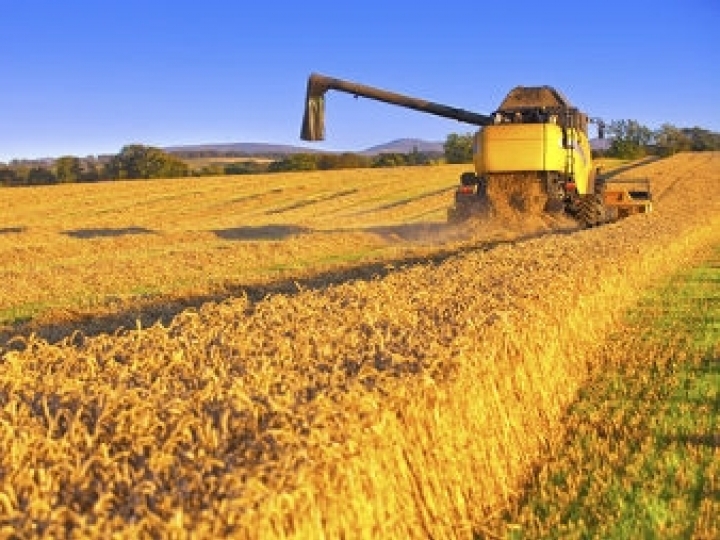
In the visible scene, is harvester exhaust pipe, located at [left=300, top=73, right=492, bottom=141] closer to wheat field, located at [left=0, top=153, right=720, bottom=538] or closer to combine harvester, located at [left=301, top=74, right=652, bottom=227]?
combine harvester, located at [left=301, top=74, right=652, bottom=227]

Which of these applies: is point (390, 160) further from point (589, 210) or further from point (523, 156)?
point (523, 156)

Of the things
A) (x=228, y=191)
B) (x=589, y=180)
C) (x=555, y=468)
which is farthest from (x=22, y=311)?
(x=228, y=191)

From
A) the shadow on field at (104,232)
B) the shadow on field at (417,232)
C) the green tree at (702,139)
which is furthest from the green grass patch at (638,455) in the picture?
the green tree at (702,139)

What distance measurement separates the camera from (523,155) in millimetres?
21047

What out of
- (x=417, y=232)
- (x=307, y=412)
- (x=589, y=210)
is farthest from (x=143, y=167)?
(x=307, y=412)

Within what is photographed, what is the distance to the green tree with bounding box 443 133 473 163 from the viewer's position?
249 feet

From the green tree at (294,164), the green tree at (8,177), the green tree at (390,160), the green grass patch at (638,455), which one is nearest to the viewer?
the green grass patch at (638,455)

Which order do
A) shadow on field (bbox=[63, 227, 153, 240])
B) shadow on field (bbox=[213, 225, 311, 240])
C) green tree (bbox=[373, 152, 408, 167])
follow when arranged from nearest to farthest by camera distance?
1. shadow on field (bbox=[213, 225, 311, 240])
2. shadow on field (bbox=[63, 227, 153, 240])
3. green tree (bbox=[373, 152, 408, 167])

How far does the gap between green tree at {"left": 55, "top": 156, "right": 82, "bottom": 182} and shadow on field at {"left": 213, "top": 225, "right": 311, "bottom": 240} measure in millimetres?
40242

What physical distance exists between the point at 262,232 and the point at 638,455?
A: 2453 cm

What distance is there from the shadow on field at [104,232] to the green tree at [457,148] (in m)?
45.3

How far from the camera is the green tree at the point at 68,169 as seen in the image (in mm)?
67938

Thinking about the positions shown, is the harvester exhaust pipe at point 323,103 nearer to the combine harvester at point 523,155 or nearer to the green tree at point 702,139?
the combine harvester at point 523,155

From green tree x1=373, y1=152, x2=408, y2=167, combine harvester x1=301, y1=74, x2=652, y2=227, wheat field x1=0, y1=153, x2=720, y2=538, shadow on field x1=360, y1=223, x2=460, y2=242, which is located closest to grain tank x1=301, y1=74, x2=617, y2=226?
combine harvester x1=301, y1=74, x2=652, y2=227
